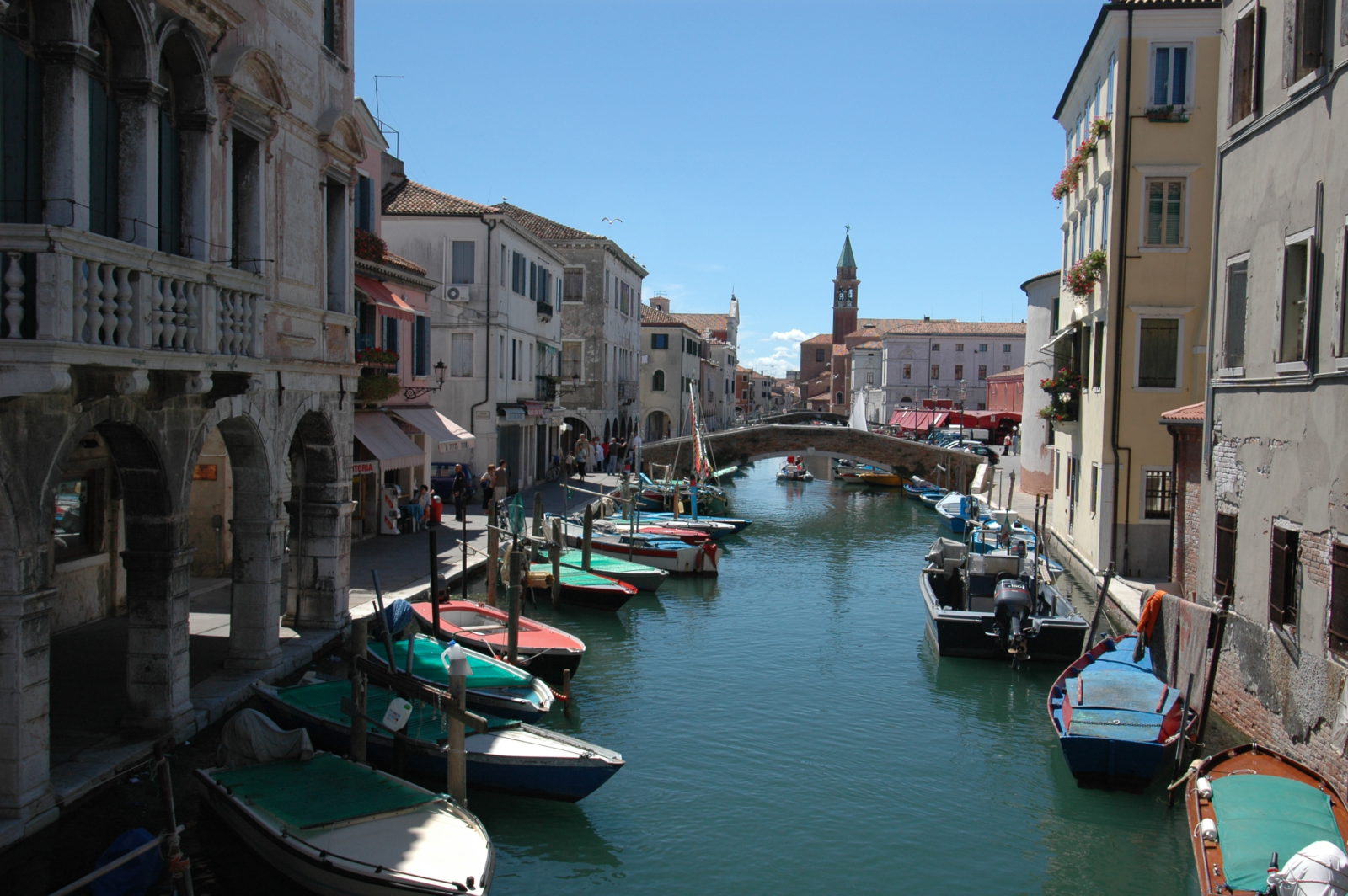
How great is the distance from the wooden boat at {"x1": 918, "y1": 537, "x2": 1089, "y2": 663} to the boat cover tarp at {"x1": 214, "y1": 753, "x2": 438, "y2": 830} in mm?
10353

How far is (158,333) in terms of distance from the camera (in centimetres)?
915

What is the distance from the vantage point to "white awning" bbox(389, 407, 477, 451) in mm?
23938

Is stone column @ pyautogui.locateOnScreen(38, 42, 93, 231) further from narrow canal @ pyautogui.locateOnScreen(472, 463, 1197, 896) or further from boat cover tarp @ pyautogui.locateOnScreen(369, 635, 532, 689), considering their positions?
narrow canal @ pyautogui.locateOnScreen(472, 463, 1197, 896)

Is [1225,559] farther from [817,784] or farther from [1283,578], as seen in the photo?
[817,784]

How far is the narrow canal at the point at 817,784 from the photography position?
10234mm

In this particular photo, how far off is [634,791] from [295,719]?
371 centimetres

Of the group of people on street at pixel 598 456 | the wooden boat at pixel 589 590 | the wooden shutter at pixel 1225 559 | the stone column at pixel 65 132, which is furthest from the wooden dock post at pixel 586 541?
the group of people on street at pixel 598 456

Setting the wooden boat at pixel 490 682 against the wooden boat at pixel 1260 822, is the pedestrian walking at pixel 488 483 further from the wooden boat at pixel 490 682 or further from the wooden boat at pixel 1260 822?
the wooden boat at pixel 1260 822

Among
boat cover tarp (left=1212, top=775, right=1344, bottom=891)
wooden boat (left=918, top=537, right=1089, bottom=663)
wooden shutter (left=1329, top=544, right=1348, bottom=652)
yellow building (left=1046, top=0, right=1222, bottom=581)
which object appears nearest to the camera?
boat cover tarp (left=1212, top=775, right=1344, bottom=891)

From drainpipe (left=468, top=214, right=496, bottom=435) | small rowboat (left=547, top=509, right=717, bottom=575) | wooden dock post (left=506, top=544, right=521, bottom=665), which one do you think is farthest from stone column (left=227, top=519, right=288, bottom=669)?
drainpipe (left=468, top=214, right=496, bottom=435)

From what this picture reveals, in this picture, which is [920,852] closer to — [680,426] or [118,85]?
[118,85]

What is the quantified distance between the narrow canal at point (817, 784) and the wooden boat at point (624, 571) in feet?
5.80

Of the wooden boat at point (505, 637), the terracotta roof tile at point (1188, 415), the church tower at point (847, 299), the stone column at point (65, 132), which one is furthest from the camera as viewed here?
the church tower at point (847, 299)

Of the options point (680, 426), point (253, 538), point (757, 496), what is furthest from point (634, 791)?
point (680, 426)
